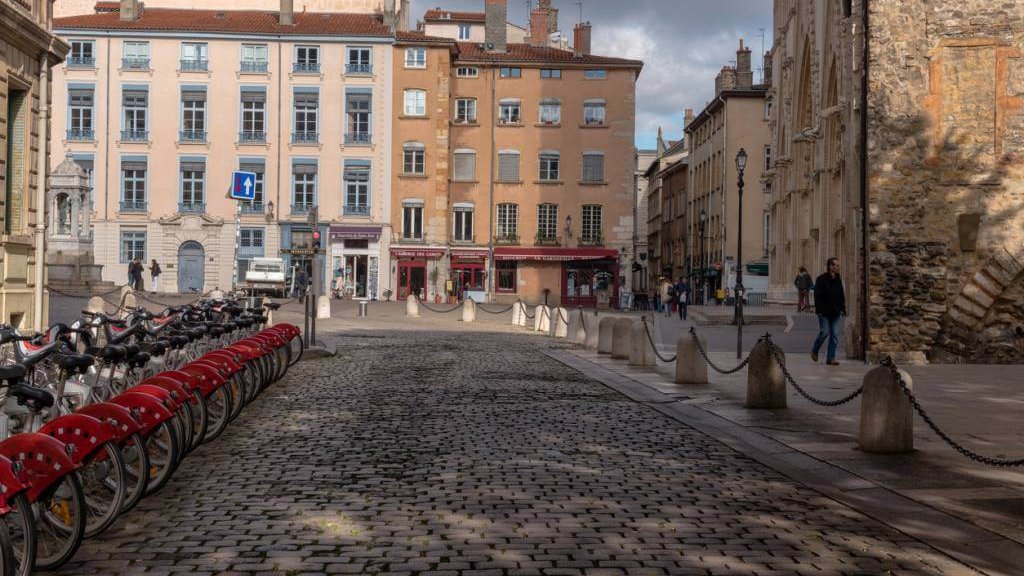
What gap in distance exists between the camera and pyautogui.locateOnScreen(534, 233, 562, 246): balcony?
64562mm

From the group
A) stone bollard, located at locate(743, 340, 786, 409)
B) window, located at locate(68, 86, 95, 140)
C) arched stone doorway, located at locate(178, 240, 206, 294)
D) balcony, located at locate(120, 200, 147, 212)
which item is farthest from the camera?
window, located at locate(68, 86, 95, 140)

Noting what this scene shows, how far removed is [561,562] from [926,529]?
2.50 meters

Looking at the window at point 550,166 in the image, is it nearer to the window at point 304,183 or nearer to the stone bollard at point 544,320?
the window at point 304,183

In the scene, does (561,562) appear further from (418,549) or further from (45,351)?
(45,351)

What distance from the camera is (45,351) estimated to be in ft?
22.6

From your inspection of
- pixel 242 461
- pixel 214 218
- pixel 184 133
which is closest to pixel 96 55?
pixel 184 133

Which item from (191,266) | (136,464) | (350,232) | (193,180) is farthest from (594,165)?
(136,464)

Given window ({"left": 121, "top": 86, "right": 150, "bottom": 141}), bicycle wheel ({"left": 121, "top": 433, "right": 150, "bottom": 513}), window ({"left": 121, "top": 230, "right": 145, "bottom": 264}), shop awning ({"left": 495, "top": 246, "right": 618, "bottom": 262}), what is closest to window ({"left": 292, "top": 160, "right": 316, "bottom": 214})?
window ({"left": 121, "top": 86, "right": 150, "bottom": 141})

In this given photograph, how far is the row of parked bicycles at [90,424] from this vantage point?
512 cm

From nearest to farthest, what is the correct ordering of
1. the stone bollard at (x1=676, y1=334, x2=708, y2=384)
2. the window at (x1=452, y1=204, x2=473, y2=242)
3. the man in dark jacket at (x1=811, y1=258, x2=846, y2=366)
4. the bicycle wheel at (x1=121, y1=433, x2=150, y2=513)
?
1. the bicycle wheel at (x1=121, y1=433, x2=150, y2=513)
2. the stone bollard at (x1=676, y1=334, x2=708, y2=384)
3. the man in dark jacket at (x1=811, y1=258, x2=846, y2=366)
4. the window at (x1=452, y1=204, x2=473, y2=242)

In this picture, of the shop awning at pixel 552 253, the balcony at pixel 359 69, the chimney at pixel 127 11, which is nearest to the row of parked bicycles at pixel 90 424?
the shop awning at pixel 552 253

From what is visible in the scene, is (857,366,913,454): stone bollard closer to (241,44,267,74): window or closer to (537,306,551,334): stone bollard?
(537,306,551,334): stone bollard

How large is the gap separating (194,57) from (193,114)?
328cm

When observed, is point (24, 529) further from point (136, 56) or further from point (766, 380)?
point (136, 56)
